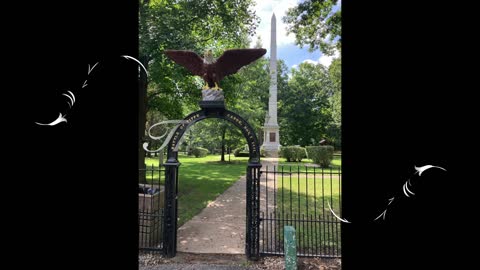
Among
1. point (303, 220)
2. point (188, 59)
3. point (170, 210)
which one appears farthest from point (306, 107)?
point (170, 210)

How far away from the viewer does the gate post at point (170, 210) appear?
4852mm

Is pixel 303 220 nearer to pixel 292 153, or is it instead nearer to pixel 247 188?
pixel 247 188

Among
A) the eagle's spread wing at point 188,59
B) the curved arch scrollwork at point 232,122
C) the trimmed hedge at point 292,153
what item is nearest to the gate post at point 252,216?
the curved arch scrollwork at point 232,122

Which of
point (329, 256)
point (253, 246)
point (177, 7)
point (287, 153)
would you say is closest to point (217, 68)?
point (253, 246)

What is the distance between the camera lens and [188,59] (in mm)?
4625

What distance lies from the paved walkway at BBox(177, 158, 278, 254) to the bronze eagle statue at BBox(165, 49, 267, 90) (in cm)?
245

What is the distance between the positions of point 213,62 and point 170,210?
9.98 feet

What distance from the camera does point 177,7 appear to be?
8.70 m

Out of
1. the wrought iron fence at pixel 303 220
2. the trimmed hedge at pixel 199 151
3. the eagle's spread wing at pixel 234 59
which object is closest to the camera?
the eagle's spread wing at pixel 234 59

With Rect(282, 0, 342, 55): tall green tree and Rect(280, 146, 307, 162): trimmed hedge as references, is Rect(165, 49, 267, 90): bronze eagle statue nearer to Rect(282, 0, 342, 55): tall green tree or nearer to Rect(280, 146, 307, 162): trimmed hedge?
Rect(282, 0, 342, 55): tall green tree

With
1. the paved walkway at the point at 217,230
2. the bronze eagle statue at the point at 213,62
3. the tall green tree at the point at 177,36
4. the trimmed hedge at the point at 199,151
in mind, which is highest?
the tall green tree at the point at 177,36

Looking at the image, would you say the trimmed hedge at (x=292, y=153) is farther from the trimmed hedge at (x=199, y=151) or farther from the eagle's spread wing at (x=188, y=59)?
the eagle's spread wing at (x=188, y=59)

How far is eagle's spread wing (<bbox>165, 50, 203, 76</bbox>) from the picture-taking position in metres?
4.54
